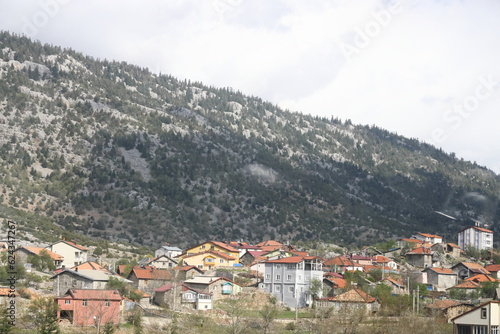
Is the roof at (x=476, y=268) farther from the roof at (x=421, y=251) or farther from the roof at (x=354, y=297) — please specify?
the roof at (x=354, y=297)

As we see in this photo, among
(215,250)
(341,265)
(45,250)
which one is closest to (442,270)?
(341,265)

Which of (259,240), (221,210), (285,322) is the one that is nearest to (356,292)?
(285,322)

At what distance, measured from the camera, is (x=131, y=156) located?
184 meters

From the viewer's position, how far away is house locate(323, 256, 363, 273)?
98.3m

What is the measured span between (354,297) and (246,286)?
49.5 ft

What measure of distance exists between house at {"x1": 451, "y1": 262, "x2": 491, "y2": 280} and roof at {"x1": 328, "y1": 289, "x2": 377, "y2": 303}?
35169 millimetres

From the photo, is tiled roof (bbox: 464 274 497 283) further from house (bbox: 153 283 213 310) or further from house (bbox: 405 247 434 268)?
house (bbox: 153 283 213 310)

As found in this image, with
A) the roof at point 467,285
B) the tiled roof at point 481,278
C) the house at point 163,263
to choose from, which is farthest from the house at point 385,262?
the house at point 163,263

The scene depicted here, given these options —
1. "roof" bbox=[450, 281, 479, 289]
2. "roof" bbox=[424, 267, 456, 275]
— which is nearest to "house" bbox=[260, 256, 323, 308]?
"roof" bbox=[450, 281, 479, 289]

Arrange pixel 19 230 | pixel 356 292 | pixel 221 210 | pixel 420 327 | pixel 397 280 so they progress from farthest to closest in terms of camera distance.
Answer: pixel 221 210, pixel 19 230, pixel 397 280, pixel 356 292, pixel 420 327

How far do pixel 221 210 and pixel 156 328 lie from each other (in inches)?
4463

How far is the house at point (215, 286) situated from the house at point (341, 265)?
72.6 feet

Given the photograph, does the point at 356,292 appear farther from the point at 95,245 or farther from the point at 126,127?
the point at 126,127

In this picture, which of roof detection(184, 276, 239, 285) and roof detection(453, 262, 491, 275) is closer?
roof detection(184, 276, 239, 285)
